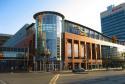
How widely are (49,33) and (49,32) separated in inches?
14.9

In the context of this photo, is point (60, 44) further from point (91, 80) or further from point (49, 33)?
point (91, 80)

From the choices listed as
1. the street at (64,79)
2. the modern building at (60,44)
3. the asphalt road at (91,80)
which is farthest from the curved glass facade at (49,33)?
the asphalt road at (91,80)

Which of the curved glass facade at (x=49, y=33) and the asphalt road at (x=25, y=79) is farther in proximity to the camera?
the curved glass facade at (x=49, y=33)

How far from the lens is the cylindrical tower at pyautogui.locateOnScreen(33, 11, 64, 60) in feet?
279

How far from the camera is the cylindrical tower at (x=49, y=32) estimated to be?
85.1 m

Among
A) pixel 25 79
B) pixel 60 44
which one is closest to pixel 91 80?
pixel 25 79

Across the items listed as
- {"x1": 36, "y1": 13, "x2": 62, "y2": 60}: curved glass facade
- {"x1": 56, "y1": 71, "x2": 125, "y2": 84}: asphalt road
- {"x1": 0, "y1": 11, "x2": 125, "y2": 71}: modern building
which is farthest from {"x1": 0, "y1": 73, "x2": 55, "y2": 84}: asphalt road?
{"x1": 36, "y1": 13, "x2": 62, "y2": 60}: curved glass facade

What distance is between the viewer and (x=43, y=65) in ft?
277

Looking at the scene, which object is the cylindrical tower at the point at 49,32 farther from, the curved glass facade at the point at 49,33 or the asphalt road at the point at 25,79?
the asphalt road at the point at 25,79

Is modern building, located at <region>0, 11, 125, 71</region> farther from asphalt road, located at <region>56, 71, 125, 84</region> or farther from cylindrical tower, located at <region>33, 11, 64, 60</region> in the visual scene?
asphalt road, located at <region>56, 71, 125, 84</region>

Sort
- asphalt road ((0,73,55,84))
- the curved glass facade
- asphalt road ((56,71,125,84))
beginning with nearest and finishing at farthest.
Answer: asphalt road ((56,71,125,84)) → asphalt road ((0,73,55,84)) → the curved glass facade

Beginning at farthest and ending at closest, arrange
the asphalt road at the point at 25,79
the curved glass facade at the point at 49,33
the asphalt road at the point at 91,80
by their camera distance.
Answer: the curved glass facade at the point at 49,33
the asphalt road at the point at 25,79
the asphalt road at the point at 91,80

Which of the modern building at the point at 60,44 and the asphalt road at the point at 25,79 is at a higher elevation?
the modern building at the point at 60,44

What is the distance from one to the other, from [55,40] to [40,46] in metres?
5.76
